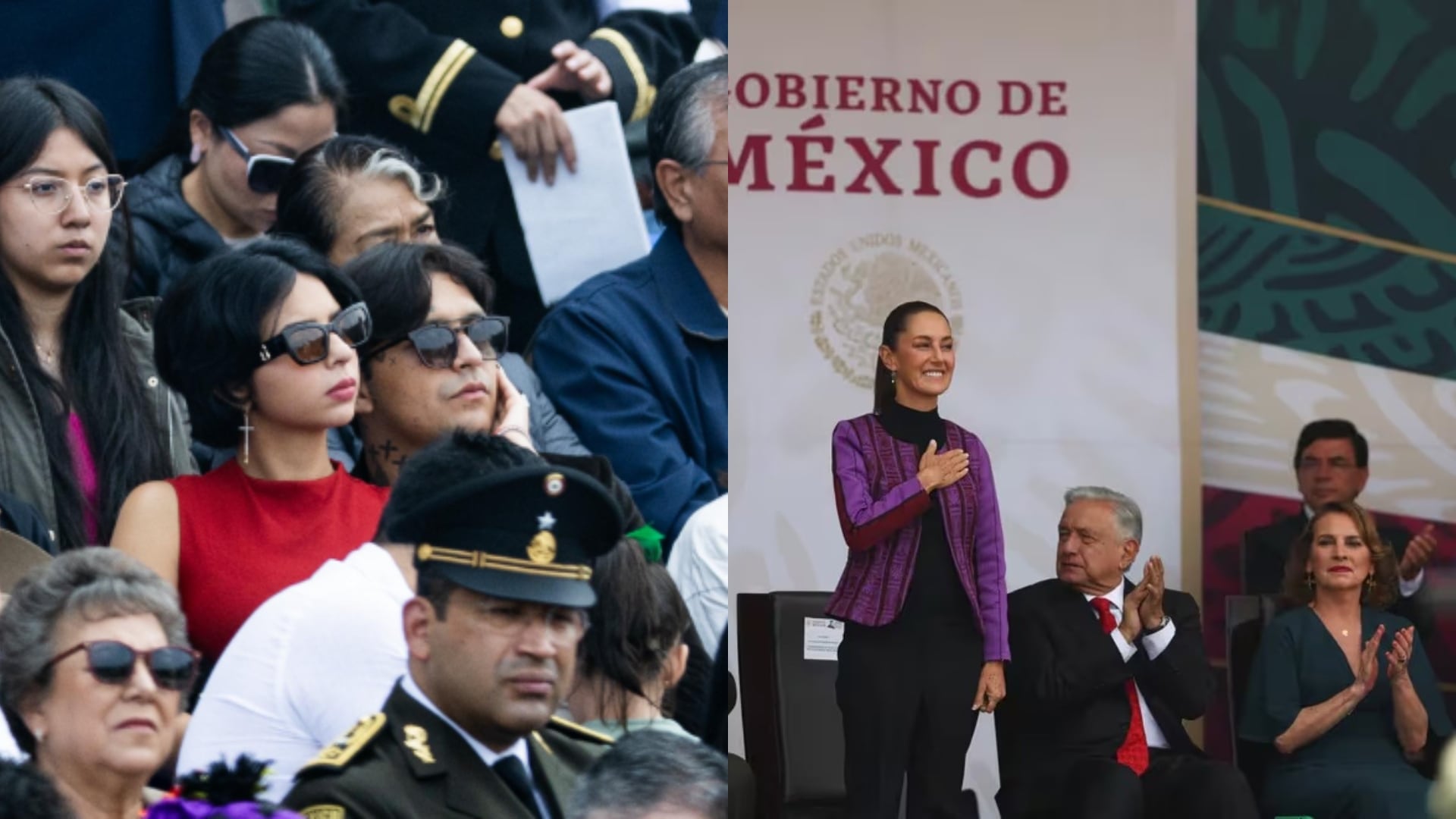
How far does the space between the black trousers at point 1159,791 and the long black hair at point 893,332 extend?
2.91 feet

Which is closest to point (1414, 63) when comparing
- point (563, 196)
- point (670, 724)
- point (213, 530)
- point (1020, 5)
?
point (1020, 5)

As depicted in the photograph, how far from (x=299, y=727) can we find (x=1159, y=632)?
79.2 inches

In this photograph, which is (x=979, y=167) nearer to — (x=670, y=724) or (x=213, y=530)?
(x=670, y=724)

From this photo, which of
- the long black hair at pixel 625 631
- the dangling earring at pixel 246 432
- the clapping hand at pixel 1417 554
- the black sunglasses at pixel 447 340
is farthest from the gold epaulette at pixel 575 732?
the clapping hand at pixel 1417 554

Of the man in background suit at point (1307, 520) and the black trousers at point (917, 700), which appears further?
the man in background suit at point (1307, 520)

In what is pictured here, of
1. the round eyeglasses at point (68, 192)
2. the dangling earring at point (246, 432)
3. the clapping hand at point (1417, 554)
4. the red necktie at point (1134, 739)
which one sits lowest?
the red necktie at point (1134, 739)

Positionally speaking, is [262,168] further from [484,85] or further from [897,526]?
[897,526]

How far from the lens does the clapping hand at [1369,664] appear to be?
550 cm

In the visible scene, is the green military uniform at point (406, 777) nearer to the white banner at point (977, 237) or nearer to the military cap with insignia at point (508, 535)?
the military cap with insignia at point (508, 535)

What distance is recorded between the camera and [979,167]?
219 inches

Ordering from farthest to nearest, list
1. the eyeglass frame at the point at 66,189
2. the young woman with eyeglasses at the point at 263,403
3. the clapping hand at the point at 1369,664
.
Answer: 1. the clapping hand at the point at 1369,664
2. the eyeglass frame at the point at 66,189
3. the young woman with eyeglasses at the point at 263,403

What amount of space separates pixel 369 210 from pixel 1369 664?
230 centimetres

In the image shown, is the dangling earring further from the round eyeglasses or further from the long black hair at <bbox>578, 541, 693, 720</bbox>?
the long black hair at <bbox>578, 541, 693, 720</bbox>

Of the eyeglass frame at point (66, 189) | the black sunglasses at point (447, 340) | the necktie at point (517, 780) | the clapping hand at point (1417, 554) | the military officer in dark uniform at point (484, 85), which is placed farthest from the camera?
the military officer in dark uniform at point (484, 85)
